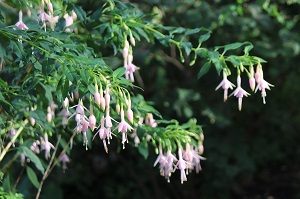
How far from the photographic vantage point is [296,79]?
470 centimetres

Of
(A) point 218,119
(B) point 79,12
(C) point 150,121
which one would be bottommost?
(A) point 218,119

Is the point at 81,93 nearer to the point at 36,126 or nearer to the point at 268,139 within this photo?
the point at 36,126

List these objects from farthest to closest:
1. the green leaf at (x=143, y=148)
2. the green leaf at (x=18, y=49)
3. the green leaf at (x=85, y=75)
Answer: the green leaf at (x=143, y=148) → the green leaf at (x=18, y=49) → the green leaf at (x=85, y=75)

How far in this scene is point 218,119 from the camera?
4.34 m

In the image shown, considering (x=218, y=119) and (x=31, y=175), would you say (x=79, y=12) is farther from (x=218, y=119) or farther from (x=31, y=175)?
(x=218, y=119)

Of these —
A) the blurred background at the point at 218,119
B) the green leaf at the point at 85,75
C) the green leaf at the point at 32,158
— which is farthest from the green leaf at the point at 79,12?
the blurred background at the point at 218,119

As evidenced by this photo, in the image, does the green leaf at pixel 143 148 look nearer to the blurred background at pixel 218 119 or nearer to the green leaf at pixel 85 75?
the green leaf at pixel 85 75

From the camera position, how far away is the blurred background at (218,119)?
4.12 metres

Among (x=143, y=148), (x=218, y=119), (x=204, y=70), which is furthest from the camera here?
(x=218, y=119)

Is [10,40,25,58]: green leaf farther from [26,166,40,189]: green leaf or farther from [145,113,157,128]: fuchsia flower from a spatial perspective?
[26,166,40,189]: green leaf

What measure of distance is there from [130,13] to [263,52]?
1797 millimetres

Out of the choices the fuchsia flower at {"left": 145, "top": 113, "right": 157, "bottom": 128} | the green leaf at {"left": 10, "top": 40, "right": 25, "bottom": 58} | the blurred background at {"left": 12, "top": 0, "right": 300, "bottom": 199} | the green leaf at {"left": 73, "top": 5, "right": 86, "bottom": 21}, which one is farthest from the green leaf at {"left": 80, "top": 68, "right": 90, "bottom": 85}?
the blurred background at {"left": 12, "top": 0, "right": 300, "bottom": 199}

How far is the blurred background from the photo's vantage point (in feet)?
13.5

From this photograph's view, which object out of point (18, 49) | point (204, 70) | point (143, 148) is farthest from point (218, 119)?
point (18, 49)
